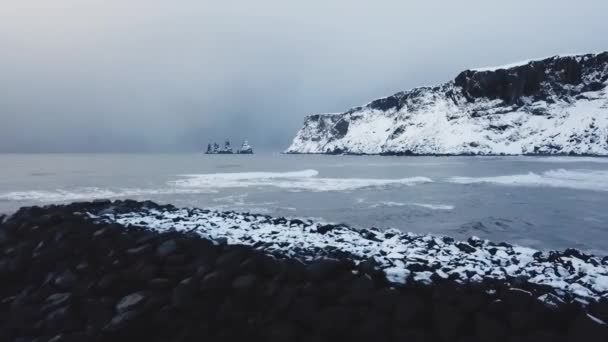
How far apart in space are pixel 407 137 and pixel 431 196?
15907 cm

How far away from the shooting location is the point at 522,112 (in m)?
141

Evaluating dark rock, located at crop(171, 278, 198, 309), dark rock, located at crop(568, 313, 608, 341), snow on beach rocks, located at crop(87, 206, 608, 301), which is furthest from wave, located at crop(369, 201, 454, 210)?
dark rock, located at crop(171, 278, 198, 309)

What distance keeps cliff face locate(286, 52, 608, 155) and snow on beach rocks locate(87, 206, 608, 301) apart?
135 metres

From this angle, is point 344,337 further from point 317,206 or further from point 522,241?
point 317,206

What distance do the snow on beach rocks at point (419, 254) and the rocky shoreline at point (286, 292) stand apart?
0.12ft

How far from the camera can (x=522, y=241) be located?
9961 millimetres

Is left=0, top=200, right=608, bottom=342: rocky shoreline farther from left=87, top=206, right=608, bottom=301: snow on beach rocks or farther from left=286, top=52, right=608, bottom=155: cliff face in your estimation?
left=286, top=52, right=608, bottom=155: cliff face

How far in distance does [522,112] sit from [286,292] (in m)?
163

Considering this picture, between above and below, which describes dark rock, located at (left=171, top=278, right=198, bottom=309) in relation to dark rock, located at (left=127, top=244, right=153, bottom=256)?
below

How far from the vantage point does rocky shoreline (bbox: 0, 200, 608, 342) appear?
14.5ft

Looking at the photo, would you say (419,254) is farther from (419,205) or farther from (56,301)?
(419,205)

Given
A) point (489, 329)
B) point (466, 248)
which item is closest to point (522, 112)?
point (466, 248)

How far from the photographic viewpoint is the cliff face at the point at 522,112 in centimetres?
12306

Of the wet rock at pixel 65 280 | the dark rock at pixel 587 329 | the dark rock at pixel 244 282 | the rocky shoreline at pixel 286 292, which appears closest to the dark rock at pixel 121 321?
the rocky shoreline at pixel 286 292
